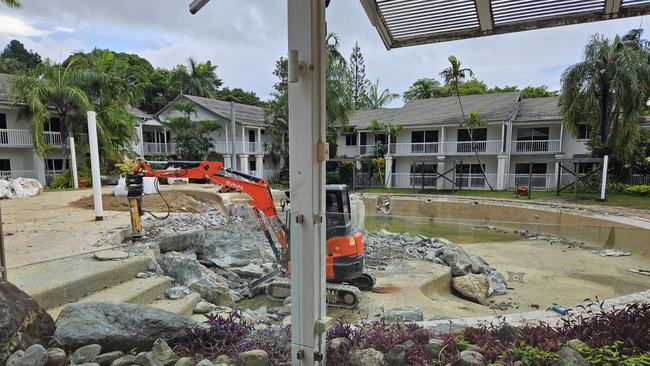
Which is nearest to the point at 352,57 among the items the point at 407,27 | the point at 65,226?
the point at 65,226

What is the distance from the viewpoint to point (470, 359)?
6.57 feet

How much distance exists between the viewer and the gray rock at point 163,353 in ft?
6.75

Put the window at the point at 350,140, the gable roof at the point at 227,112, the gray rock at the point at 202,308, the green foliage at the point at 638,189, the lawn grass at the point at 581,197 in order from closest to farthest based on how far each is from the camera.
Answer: the gray rock at the point at 202,308, the lawn grass at the point at 581,197, the green foliage at the point at 638,189, the gable roof at the point at 227,112, the window at the point at 350,140

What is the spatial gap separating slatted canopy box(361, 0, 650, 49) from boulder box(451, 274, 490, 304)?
4156 millimetres

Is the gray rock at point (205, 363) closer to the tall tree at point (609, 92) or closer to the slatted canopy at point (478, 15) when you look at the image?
the slatted canopy at point (478, 15)

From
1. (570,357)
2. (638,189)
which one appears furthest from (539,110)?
(570,357)

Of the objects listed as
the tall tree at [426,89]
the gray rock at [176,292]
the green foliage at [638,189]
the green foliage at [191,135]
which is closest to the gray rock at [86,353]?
the gray rock at [176,292]

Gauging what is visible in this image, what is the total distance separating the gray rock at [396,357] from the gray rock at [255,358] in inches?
27.5

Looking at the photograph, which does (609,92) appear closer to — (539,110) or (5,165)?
(539,110)

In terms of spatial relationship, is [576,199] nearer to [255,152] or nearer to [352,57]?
[255,152]

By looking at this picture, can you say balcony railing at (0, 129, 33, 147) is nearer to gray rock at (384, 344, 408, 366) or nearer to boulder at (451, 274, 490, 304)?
boulder at (451, 274, 490, 304)

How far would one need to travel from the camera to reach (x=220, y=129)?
21875mm

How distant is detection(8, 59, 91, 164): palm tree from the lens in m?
15.0

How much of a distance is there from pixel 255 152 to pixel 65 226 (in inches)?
644
